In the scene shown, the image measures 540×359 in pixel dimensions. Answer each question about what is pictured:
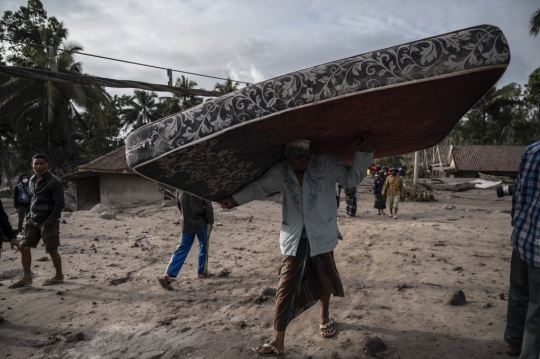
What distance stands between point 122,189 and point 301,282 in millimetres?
17980

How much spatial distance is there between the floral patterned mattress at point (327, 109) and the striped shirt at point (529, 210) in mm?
518

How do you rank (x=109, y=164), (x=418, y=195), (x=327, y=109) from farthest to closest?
(x=109, y=164)
(x=418, y=195)
(x=327, y=109)

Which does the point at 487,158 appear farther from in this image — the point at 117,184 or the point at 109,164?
the point at 109,164

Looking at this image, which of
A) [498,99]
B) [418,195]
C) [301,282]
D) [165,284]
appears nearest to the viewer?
[301,282]

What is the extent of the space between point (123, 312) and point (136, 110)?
38.6 meters

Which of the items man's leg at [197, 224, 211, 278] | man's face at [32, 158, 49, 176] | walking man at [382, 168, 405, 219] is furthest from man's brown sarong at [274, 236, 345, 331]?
walking man at [382, 168, 405, 219]

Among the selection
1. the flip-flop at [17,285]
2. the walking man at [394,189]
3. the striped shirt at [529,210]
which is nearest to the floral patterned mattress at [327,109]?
the striped shirt at [529,210]

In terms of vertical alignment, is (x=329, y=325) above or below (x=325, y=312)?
below

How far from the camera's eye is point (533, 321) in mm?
2248

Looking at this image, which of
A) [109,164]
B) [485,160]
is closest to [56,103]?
[109,164]

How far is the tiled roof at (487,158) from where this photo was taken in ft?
109

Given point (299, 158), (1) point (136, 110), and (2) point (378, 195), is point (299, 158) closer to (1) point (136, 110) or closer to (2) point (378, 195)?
(2) point (378, 195)

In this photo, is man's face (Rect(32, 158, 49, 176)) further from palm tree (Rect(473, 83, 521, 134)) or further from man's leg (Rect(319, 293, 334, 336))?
palm tree (Rect(473, 83, 521, 134))

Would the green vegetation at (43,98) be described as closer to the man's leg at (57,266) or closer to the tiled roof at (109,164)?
the tiled roof at (109,164)
